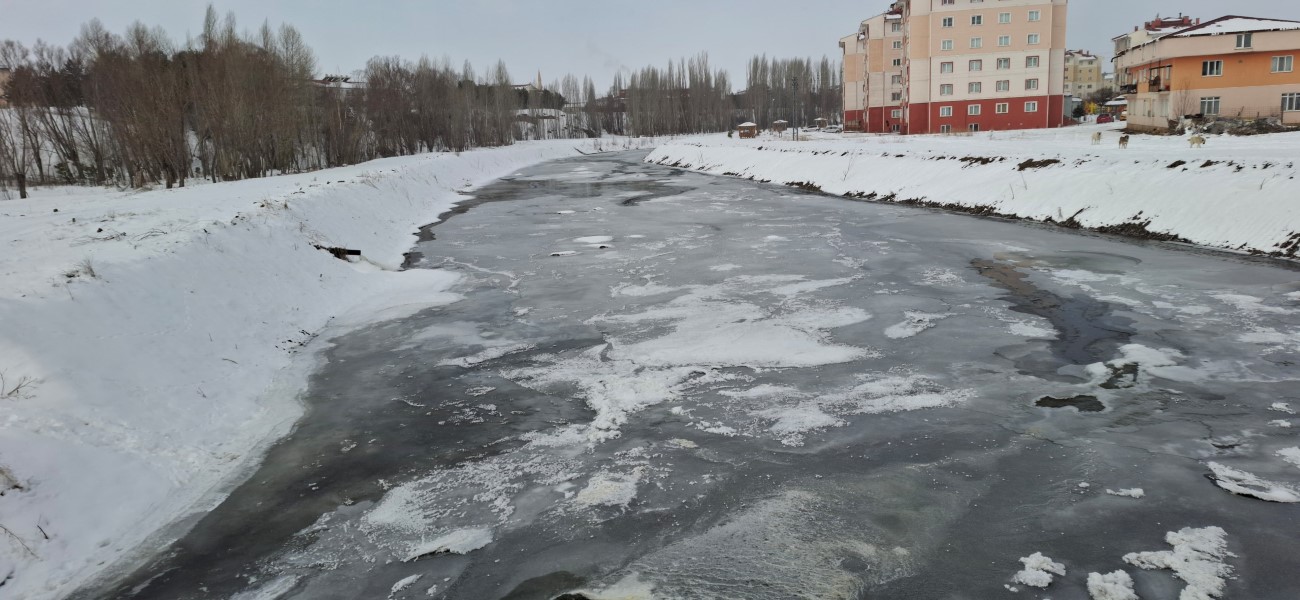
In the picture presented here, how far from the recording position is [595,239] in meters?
17.0

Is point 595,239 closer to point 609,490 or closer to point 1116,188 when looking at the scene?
point 1116,188

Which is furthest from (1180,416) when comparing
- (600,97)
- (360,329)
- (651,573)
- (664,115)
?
(600,97)

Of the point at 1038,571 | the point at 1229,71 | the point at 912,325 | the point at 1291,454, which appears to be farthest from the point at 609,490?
the point at 1229,71

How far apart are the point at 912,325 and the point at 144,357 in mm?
8062

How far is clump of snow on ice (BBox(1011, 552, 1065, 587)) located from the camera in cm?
404

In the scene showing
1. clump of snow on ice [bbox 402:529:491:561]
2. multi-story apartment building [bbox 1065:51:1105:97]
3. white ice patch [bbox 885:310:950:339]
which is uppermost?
multi-story apartment building [bbox 1065:51:1105:97]

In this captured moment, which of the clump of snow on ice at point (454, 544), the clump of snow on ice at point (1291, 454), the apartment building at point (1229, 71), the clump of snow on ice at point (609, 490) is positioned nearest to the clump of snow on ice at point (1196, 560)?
the clump of snow on ice at point (1291, 454)

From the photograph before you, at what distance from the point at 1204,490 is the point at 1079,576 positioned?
62.4 inches

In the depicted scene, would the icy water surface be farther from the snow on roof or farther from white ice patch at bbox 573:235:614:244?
the snow on roof

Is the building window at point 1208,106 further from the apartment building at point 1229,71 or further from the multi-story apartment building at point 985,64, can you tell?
the multi-story apartment building at point 985,64

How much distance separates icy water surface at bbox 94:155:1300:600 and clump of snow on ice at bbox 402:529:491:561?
19 millimetres

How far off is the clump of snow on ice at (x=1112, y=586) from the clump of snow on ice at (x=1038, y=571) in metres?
0.16

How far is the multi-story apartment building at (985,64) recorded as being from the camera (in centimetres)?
5594

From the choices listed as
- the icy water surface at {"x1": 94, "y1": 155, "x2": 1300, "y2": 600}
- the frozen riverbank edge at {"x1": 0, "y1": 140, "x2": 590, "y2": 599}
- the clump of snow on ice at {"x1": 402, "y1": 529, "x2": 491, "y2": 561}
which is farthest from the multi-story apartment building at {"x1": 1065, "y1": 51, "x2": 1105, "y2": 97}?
the clump of snow on ice at {"x1": 402, "y1": 529, "x2": 491, "y2": 561}
